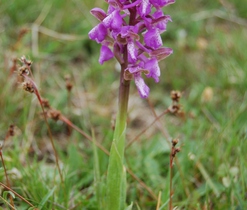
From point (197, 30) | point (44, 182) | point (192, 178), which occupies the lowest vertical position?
point (192, 178)

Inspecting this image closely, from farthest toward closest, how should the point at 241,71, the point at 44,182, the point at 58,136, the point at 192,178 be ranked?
the point at 241,71, the point at 58,136, the point at 192,178, the point at 44,182

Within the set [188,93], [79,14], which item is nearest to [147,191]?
[188,93]

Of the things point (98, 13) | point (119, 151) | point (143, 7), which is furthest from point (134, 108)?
point (143, 7)

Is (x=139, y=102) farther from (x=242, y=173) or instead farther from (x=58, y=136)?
(x=242, y=173)

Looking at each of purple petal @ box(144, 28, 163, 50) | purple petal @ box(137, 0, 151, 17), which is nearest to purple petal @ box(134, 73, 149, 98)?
purple petal @ box(144, 28, 163, 50)

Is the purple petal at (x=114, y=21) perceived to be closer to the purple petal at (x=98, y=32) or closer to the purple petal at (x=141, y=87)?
the purple petal at (x=98, y=32)

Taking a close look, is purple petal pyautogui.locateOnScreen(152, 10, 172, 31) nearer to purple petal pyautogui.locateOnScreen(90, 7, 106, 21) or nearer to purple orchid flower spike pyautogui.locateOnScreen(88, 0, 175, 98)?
purple orchid flower spike pyautogui.locateOnScreen(88, 0, 175, 98)

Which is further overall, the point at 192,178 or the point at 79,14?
the point at 79,14
